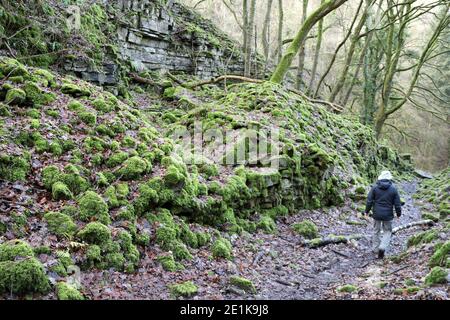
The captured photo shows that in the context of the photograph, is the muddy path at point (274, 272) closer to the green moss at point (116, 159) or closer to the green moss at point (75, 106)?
the green moss at point (116, 159)

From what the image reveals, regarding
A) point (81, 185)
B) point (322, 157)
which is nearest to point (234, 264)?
point (81, 185)

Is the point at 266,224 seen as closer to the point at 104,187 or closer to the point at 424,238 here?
the point at 424,238

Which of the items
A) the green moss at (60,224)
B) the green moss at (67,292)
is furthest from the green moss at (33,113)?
the green moss at (67,292)

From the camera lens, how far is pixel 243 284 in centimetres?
582

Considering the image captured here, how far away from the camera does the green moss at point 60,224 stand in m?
5.18

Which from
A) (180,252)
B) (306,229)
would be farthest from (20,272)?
(306,229)

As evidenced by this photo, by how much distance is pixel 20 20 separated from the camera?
9.85 meters

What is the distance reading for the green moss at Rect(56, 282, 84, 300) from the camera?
14.1 feet

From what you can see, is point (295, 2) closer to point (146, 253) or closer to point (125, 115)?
point (125, 115)

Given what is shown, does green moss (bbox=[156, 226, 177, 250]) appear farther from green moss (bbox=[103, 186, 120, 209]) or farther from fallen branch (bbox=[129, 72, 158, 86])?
fallen branch (bbox=[129, 72, 158, 86])

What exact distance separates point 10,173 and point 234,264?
152 inches

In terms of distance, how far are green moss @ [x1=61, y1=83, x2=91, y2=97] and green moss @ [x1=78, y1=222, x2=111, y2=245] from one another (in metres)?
4.13

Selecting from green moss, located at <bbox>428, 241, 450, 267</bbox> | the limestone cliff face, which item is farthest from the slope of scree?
the limestone cliff face

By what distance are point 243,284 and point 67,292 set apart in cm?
260
